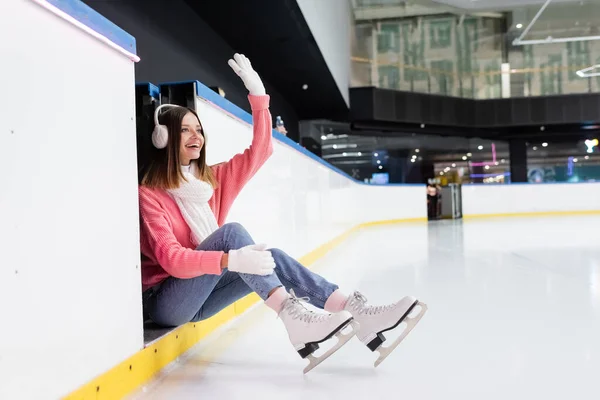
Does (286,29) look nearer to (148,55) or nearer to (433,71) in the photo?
(148,55)

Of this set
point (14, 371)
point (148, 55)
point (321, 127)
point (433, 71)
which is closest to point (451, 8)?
point (433, 71)

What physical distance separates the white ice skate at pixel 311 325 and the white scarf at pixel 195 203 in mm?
390

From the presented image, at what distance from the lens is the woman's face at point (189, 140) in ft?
6.38

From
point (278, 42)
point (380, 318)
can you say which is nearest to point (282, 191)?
point (380, 318)

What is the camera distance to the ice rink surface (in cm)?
165

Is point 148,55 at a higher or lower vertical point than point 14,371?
higher

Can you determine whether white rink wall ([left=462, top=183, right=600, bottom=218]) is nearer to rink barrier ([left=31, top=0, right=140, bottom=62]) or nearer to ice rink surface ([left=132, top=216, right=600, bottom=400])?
ice rink surface ([left=132, top=216, right=600, bottom=400])

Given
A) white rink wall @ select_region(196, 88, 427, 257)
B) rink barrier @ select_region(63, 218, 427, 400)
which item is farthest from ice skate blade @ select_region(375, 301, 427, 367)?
white rink wall @ select_region(196, 88, 427, 257)

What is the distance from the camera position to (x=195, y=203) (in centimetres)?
194

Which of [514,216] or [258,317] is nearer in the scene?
[258,317]

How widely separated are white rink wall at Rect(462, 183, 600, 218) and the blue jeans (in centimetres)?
1330

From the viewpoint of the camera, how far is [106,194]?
1488mm

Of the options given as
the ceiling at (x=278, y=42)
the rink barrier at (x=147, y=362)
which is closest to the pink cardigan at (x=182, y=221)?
the rink barrier at (x=147, y=362)

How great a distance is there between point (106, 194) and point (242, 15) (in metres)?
6.14
